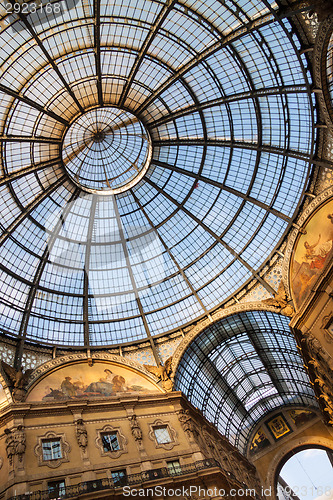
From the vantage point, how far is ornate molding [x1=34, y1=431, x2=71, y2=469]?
25.0m

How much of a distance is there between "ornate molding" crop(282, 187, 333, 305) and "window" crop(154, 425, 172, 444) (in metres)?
14.8

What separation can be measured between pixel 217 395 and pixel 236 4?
3966 centimetres

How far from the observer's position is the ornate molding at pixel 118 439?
26975 millimetres

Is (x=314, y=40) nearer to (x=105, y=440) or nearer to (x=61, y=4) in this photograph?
(x=61, y=4)

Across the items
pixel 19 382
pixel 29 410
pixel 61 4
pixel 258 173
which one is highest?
pixel 61 4

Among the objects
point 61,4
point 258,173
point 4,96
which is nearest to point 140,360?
point 258,173

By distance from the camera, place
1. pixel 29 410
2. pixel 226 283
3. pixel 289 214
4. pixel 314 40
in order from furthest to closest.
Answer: pixel 226 283
pixel 289 214
pixel 29 410
pixel 314 40

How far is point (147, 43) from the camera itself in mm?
29141

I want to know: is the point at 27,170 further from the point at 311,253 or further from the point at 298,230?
the point at 311,253

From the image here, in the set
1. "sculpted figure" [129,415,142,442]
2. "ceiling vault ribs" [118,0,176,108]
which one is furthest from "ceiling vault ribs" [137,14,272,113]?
"sculpted figure" [129,415,142,442]

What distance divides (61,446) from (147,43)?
2849 centimetres

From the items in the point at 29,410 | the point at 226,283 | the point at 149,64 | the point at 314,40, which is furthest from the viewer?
the point at 226,283

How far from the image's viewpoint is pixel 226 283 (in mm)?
38656

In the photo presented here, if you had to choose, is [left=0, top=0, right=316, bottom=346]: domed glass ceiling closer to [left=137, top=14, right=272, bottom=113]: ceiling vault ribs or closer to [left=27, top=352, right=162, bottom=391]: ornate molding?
[left=137, top=14, right=272, bottom=113]: ceiling vault ribs
